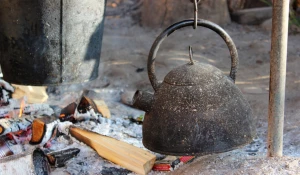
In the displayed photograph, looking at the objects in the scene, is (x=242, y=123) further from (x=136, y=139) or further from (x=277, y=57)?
(x=136, y=139)

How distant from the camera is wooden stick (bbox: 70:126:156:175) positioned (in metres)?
2.95

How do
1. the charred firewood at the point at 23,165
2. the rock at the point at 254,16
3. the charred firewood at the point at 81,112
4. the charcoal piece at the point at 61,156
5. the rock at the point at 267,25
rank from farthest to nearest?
1. the rock at the point at 254,16
2. the rock at the point at 267,25
3. the charred firewood at the point at 81,112
4. the charcoal piece at the point at 61,156
5. the charred firewood at the point at 23,165

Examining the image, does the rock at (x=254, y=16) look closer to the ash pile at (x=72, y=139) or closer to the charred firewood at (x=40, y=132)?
the ash pile at (x=72, y=139)

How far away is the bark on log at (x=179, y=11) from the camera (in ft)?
21.7

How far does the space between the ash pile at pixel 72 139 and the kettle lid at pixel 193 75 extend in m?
0.94

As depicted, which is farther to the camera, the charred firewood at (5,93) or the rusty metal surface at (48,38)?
the charred firewood at (5,93)

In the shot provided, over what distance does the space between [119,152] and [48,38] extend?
838mm

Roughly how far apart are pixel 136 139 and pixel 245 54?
8.67ft

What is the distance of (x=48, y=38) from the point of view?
2.88 meters

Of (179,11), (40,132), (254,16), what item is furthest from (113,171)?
(254,16)

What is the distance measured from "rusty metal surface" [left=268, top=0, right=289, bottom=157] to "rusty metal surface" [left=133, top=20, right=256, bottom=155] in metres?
0.51

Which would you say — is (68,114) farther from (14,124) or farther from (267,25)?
(267,25)

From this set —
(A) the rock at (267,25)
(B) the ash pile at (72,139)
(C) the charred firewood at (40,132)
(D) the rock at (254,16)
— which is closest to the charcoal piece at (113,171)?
(B) the ash pile at (72,139)

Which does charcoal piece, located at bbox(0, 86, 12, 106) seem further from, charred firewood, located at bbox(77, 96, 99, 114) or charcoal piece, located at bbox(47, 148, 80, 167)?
charcoal piece, located at bbox(47, 148, 80, 167)
